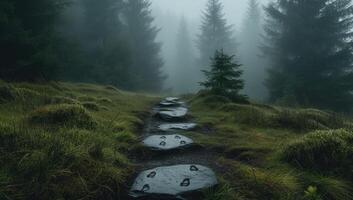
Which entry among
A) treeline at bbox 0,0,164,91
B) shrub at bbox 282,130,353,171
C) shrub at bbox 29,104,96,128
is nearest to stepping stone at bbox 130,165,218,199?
shrub at bbox 282,130,353,171

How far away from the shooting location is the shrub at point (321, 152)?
4457 mm

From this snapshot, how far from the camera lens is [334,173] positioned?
4.32m

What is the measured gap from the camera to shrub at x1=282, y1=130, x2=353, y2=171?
4457 mm

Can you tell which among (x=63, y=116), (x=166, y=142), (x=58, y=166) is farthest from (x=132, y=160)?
(x=63, y=116)

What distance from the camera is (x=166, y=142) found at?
5.62 metres

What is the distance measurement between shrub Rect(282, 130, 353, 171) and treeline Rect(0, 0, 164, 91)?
38.2ft

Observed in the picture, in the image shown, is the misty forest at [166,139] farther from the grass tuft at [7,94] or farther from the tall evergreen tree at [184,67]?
the tall evergreen tree at [184,67]

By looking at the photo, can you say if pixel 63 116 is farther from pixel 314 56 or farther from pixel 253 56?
pixel 253 56

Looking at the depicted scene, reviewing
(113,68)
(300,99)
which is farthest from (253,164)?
(113,68)

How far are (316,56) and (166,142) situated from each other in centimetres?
1847

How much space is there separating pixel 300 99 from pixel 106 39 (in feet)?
61.0

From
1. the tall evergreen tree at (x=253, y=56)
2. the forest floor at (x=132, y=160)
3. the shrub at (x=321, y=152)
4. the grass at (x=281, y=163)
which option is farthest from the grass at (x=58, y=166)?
the tall evergreen tree at (x=253, y=56)

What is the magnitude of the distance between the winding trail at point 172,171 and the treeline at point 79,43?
32.4 ft

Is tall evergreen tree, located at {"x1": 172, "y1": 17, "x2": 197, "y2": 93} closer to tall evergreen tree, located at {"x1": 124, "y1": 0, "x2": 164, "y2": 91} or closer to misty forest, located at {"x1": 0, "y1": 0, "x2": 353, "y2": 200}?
tall evergreen tree, located at {"x1": 124, "y1": 0, "x2": 164, "y2": 91}
